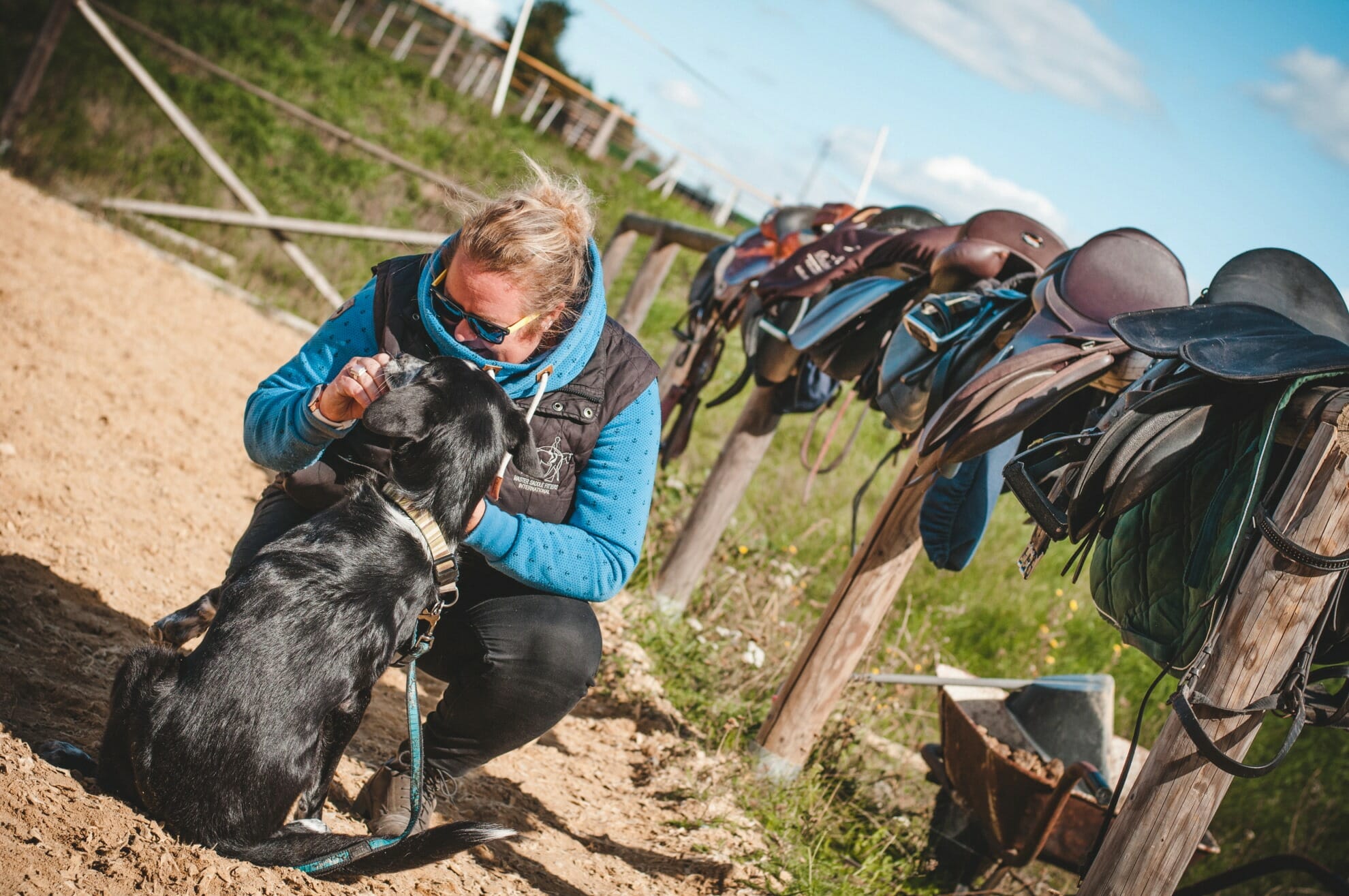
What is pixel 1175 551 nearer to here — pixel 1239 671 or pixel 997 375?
pixel 1239 671

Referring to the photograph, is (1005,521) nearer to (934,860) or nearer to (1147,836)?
(934,860)

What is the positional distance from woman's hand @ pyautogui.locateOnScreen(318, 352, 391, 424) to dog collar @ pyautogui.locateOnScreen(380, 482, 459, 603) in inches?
7.6

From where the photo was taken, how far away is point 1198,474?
217 centimetres

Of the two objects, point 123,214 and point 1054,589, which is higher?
point 1054,589

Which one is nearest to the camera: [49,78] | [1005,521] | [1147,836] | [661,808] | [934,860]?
[1147,836]

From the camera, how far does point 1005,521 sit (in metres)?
7.85

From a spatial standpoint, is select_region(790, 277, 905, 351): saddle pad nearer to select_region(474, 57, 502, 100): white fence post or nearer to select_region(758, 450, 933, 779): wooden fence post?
select_region(758, 450, 933, 779): wooden fence post

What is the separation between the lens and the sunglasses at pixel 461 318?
95.8 inches

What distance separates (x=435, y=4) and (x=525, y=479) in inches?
688

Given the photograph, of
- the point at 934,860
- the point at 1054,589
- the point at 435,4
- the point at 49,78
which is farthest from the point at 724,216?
the point at 934,860

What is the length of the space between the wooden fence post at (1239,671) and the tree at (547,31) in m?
21.5

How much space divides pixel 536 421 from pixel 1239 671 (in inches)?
66.7

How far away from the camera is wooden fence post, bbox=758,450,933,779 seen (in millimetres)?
3375

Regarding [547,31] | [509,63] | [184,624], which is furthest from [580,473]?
[547,31]
